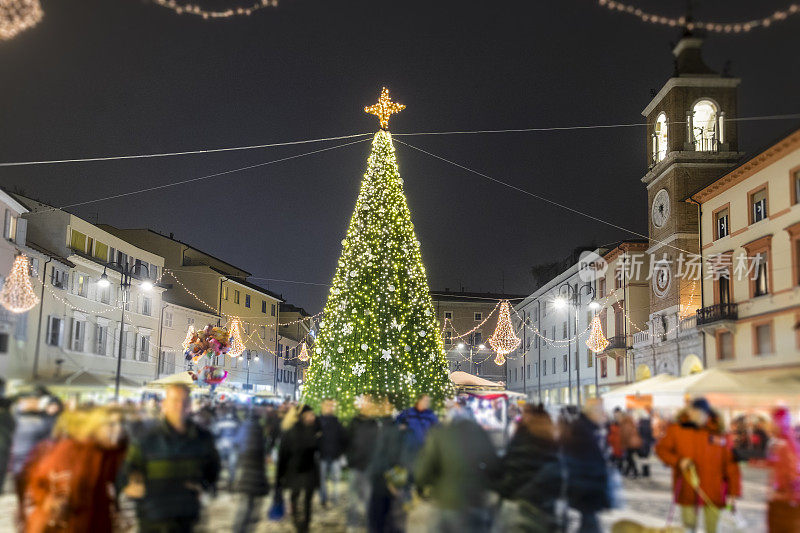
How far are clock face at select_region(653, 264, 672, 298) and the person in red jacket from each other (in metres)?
37.9

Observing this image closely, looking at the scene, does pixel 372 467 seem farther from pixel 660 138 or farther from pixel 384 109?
pixel 660 138

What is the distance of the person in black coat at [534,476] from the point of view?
348 inches

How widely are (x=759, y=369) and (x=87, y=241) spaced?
3737 cm

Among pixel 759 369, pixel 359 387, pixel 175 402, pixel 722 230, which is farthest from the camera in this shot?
pixel 722 230

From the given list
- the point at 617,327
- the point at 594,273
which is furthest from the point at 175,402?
the point at 594,273

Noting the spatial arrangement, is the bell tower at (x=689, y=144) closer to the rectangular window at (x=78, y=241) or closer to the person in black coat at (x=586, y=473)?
the rectangular window at (x=78, y=241)

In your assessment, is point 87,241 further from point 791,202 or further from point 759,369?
point 759,369

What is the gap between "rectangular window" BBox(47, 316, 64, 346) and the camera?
11.8m

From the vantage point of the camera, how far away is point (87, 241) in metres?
42.6

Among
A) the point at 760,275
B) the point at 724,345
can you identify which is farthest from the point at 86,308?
the point at 760,275

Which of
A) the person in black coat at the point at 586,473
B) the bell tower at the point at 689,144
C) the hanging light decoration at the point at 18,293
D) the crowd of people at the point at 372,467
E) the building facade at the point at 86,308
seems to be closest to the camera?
the crowd of people at the point at 372,467

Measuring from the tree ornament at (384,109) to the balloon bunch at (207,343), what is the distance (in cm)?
1073

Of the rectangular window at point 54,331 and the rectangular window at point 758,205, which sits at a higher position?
the rectangular window at point 758,205

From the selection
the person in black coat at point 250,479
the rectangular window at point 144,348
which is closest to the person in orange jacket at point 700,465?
the person in black coat at point 250,479
